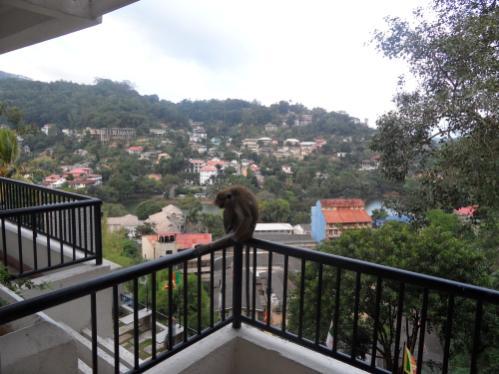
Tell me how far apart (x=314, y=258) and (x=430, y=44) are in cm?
532

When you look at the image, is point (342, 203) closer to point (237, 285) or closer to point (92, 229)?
point (92, 229)

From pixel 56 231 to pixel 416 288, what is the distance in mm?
5064

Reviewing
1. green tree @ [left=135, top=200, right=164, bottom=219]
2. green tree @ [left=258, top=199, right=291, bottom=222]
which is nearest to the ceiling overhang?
green tree @ [left=258, top=199, right=291, bottom=222]

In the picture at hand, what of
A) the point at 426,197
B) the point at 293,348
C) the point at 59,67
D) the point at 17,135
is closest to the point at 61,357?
the point at 293,348

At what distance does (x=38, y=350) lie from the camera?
6.02 ft

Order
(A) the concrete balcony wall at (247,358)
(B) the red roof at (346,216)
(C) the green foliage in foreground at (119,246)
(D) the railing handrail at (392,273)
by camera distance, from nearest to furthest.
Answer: (D) the railing handrail at (392,273)
(A) the concrete balcony wall at (247,358)
(B) the red roof at (346,216)
(C) the green foliage in foreground at (119,246)

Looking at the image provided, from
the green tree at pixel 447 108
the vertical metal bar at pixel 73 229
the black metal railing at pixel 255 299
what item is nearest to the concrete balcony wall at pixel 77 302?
the vertical metal bar at pixel 73 229

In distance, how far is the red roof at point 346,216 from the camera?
8.30m

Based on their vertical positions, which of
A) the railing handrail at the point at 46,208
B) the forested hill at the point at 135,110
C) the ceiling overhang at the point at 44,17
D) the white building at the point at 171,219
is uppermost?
the forested hill at the point at 135,110

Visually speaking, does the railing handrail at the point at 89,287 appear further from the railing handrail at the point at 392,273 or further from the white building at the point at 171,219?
the white building at the point at 171,219

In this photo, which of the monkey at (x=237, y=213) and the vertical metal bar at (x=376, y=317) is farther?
the monkey at (x=237, y=213)

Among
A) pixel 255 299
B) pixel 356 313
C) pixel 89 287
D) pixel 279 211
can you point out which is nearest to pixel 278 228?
pixel 279 211

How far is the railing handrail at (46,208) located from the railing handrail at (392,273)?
2352mm

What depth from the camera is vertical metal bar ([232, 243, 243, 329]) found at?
84.9 inches
